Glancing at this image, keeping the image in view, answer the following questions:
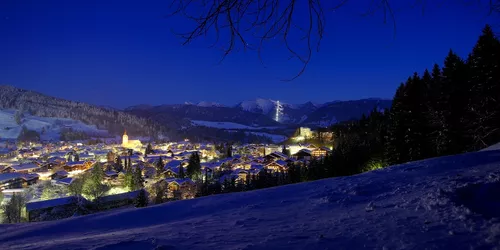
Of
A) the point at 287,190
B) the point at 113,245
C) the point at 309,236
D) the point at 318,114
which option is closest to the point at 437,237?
the point at 309,236

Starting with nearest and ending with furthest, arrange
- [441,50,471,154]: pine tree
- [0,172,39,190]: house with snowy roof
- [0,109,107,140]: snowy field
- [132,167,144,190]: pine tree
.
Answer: [441,50,471,154]: pine tree, [132,167,144,190]: pine tree, [0,172,39,190]: house with snowy roof, [0,109,107,140]: snowy field

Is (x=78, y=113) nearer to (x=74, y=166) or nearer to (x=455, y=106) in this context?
(x=74, y=166)

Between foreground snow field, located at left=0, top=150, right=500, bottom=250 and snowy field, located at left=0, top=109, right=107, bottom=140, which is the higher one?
snowy field, located at left=0, top=109, right=107, bottom=140

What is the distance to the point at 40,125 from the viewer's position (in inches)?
4540

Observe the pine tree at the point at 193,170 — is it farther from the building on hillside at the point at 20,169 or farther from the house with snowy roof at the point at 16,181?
the building on hillside at the point at 20,169

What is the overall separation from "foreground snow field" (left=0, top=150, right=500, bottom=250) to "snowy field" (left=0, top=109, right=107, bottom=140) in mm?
123910

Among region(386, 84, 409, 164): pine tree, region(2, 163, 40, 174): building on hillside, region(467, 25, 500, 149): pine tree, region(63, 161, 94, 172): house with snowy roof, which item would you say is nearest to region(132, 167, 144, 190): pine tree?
region(63, 161, 94, 172): house with snowy roof

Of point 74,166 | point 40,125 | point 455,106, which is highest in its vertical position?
point 40,125

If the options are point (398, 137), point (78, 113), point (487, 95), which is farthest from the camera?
point (78, 113)

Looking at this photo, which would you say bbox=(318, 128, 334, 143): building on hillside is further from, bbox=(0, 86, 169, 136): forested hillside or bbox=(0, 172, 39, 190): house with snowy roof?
bbox=(0, 86, 169, 136): forested hillside

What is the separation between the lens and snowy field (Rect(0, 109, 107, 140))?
10406 centimetres

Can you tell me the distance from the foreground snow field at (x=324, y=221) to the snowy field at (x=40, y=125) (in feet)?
407

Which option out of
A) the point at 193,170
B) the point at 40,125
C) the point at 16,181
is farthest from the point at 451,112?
the point at 40,125

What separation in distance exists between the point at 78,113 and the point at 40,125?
24.2 metres
